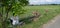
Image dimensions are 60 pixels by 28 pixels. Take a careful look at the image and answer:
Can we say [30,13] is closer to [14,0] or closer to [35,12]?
[35,12]

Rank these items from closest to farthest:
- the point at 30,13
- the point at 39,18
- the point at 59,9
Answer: the point at 39,18 → the point at 30,13 → the point at 59,9

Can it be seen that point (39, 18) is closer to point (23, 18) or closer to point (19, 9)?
point (23, 18)

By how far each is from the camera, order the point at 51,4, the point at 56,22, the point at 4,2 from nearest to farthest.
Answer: the point at 4,2
the point at 56,22
the point at 51,4

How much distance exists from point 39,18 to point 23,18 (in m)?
0.91

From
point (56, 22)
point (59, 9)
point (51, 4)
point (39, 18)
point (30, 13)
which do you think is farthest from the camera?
point (51, 4)

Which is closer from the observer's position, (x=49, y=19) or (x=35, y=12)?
(x=49, y=19)

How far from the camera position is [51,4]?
44.1 ft

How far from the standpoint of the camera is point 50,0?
45.3 ft

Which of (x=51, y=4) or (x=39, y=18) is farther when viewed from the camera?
(x=51, y=4)

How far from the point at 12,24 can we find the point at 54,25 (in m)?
2.08

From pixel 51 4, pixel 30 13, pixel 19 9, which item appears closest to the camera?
pixel 19 9

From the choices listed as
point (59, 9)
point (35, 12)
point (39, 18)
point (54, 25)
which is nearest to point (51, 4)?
point (59, 9)

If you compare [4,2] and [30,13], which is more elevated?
[4,2]

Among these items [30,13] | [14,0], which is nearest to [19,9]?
[14,0]
